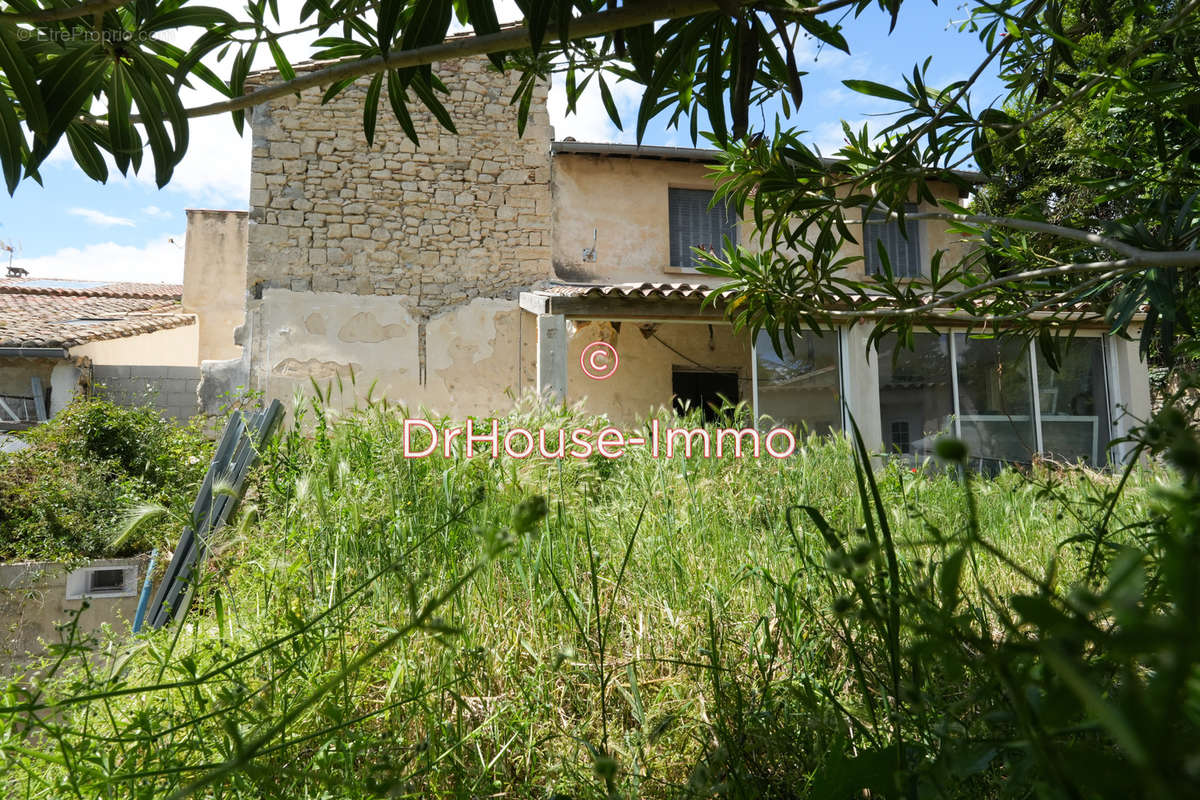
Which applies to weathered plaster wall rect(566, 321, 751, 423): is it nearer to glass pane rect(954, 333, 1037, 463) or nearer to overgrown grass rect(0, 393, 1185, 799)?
glass pane rect(954, 333, 1037, 463)

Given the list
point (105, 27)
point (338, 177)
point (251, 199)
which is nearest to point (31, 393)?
point (251, 199)

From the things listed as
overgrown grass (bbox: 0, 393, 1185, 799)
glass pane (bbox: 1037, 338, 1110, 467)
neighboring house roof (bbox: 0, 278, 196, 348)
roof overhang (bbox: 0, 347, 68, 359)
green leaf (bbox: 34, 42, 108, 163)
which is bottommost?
overgrown grass (bbox: 0, 393, 1185, 799)

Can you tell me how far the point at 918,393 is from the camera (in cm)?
913

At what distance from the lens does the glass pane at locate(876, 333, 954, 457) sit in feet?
29.9

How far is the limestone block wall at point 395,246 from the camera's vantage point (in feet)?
27.9

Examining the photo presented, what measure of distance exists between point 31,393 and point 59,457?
6.16 meters

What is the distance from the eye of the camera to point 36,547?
17.3 feet

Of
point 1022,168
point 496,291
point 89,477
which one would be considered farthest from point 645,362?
point 1022,168

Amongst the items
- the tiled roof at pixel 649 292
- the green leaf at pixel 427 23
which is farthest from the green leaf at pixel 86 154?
the tiled roof at pixel 649 292

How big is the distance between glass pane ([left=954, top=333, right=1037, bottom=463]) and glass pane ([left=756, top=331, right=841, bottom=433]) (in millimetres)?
1663

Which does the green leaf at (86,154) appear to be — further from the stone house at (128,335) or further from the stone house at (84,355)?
the stone house at (84,355)

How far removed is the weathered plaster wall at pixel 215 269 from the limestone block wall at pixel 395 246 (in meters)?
5.53

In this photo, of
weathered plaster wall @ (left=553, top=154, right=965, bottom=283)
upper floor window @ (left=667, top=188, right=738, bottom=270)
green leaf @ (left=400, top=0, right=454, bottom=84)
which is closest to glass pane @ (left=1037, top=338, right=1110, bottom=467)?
weathered plaster wall @ (left=553, top=154, right=965, bottom=283)

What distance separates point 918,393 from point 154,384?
1141 centimetres
